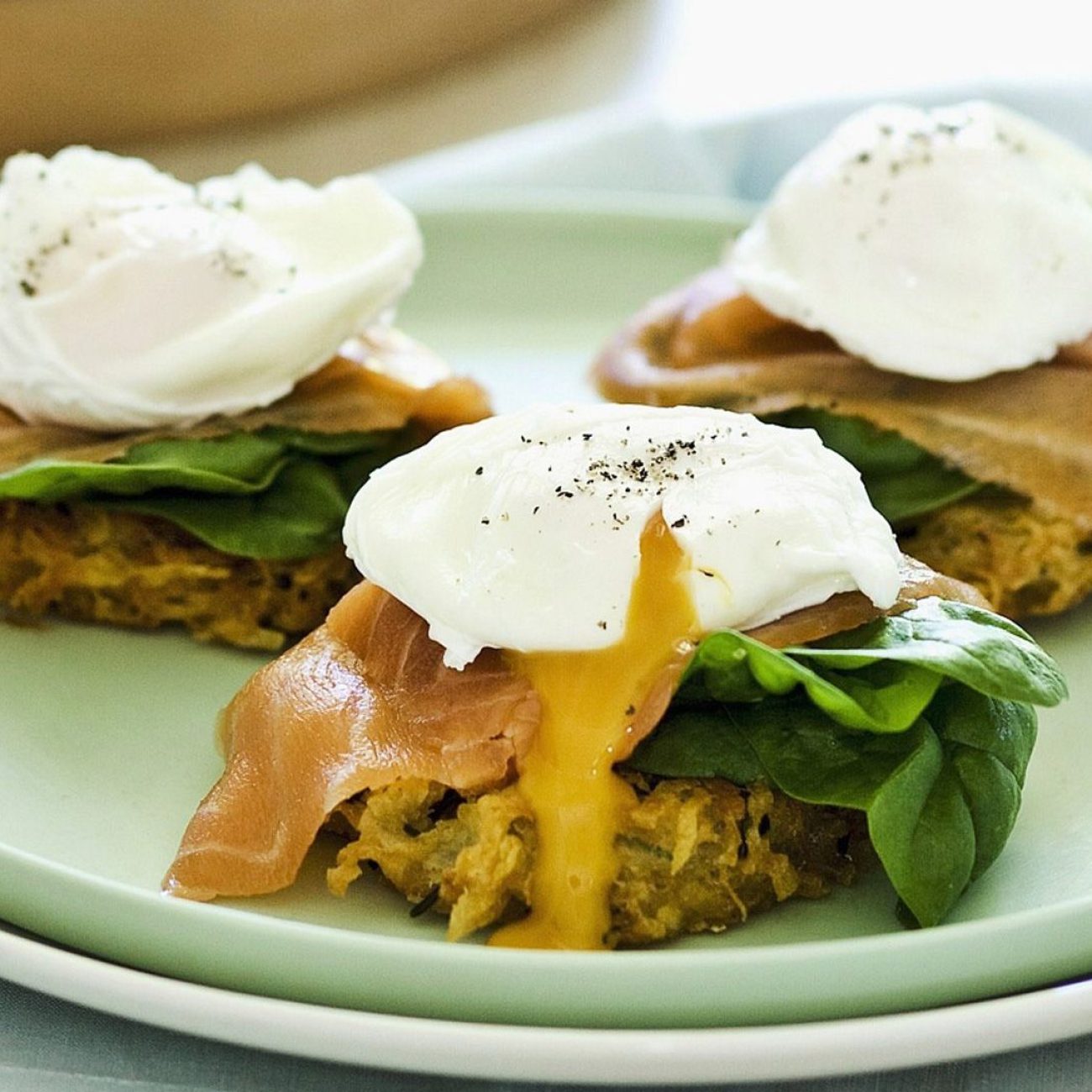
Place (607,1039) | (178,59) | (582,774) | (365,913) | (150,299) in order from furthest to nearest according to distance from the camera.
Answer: (178,59) → (150,299) → (365,913) → (582,774) → (607,1039)

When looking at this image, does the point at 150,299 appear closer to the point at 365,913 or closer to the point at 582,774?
the point at 365,913

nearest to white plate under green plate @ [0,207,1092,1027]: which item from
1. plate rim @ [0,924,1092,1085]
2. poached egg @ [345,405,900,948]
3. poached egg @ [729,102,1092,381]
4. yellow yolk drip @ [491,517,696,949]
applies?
plate rim @ [0,924,1092,1085]

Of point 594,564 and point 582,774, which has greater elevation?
point 594,564

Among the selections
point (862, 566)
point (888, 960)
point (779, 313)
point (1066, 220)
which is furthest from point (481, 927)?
point (1066, 220)

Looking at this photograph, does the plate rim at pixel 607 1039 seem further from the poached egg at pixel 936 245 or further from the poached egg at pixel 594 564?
the poached egg at pixel 936 245

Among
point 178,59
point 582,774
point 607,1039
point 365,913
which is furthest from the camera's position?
point 178,59

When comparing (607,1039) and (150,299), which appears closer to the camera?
(607,1039)

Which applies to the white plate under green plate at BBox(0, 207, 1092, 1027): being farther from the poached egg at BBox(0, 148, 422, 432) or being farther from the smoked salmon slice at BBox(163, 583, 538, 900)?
the poached egg at BBox(0, 148, 422, 432)

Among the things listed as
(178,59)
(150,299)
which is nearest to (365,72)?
(178,59)

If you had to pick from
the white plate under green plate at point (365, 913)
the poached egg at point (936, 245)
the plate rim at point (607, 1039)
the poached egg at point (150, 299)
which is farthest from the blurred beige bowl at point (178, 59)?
the plate rim at point (607, 1039)
